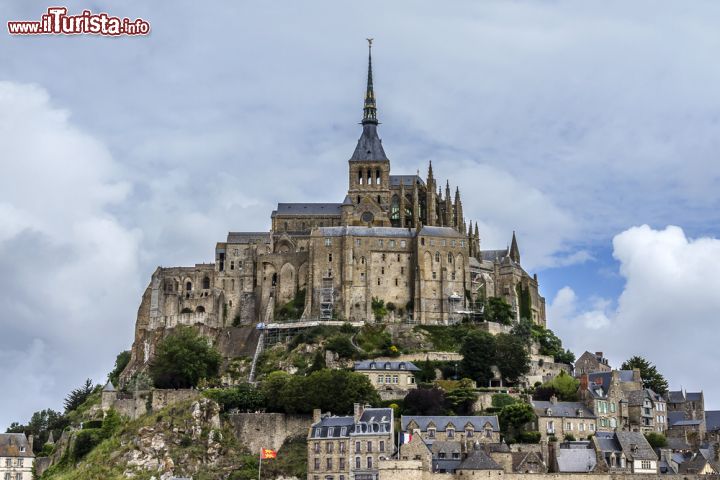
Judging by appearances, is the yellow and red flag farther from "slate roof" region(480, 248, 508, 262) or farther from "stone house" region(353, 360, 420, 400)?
"slate roof" region(480, 248, 508, 262)

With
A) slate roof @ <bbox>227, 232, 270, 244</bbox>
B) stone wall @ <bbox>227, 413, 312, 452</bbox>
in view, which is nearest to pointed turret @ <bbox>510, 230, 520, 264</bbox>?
slate roof @ <bbox>227, 232, 270, 244</bbox>

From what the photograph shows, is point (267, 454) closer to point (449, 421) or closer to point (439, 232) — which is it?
point (449, 421)

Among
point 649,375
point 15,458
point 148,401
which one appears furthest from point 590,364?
point 15,458

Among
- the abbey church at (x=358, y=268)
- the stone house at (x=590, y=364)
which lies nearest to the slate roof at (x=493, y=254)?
the abbey church at (x=358, y=268)

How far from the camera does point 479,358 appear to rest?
92.8m

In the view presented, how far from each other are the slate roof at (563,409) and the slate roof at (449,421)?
14.5ft

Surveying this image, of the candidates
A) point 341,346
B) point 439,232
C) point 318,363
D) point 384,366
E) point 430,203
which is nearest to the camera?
point 384,366

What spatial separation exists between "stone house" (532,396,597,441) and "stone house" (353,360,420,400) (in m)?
10.9

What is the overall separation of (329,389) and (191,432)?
1022cm

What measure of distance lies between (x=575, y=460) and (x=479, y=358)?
58.4 ft

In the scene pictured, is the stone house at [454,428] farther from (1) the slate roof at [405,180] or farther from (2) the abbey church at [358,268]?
(1) the slate roof at [405,180]

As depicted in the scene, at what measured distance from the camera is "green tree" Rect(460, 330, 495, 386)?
92.6m

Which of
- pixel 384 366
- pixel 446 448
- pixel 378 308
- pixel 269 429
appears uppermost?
pixel 378 308

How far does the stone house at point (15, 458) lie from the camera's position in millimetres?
91750
